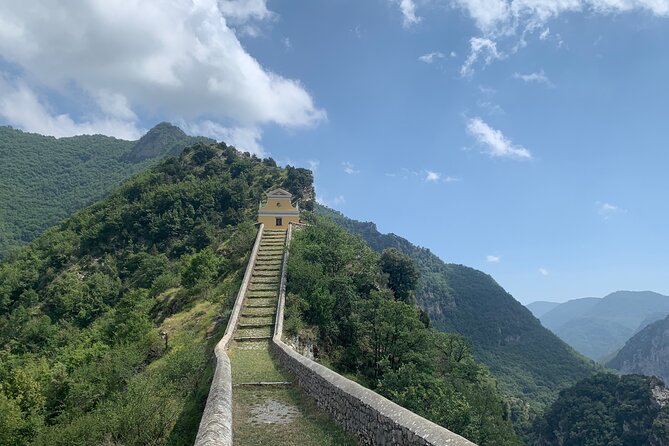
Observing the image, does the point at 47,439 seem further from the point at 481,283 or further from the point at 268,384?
the point at 481,283

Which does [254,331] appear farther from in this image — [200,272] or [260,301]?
[200,272]

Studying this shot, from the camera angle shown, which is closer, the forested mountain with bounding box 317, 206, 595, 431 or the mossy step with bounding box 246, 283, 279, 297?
the mossy step with bounding box 246, 283, 279, 297

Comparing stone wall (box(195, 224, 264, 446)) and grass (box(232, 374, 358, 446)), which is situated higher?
stone wall (box(195, 224, 264, 446))

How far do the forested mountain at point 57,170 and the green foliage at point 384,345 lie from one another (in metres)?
82.8

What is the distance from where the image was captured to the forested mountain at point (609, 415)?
A: 217ft

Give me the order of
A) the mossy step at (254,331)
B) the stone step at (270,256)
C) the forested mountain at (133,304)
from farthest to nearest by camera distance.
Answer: the stone step at (270,256) → the mossy step at (254,331) → the forested mountain at (133,304)

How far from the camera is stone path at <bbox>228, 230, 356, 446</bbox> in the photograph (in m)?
9.20

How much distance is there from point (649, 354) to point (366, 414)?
20905cm

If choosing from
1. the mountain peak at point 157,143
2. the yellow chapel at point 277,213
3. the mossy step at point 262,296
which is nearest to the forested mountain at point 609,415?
the yellow chapel at point 277,213

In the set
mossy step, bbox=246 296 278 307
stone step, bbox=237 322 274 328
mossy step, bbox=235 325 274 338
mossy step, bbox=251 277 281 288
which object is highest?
mossy step, bbox=251 277 281 288

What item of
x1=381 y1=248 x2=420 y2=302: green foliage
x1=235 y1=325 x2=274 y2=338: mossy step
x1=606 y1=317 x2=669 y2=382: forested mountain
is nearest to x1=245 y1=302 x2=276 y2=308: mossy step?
x1=235 y1=325 x2=274 y2=338: mossy step

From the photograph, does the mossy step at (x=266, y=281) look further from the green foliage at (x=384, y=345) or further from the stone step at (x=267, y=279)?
the green foliage at (x=384, y=345)

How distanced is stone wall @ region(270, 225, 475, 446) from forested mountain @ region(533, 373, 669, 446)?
229 feet

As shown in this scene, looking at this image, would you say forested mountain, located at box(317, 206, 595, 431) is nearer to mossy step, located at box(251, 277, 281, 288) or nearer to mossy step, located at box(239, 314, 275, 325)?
mossy step, located at box(251, 277, 281, 288)
